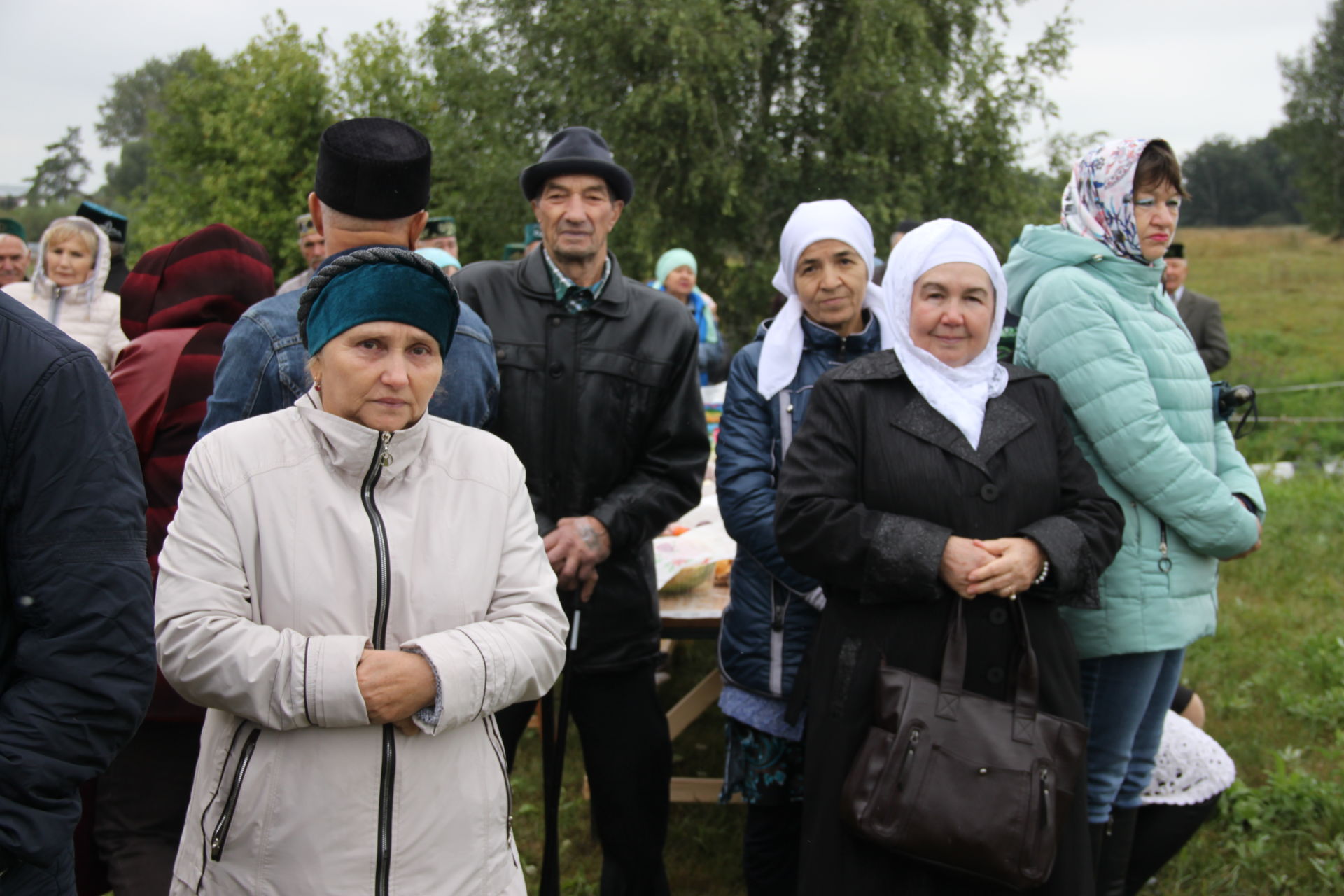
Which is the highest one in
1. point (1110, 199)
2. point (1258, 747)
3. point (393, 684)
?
point (1110, 199)

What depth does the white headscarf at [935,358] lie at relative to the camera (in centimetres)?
238

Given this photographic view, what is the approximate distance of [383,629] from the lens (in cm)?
167

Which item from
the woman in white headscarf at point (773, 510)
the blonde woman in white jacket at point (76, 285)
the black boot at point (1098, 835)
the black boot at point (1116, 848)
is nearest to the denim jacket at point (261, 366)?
the woman in white headscarf at point (773, 510)

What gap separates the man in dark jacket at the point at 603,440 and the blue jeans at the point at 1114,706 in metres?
1.10

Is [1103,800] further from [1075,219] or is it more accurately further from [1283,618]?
[1283,618]

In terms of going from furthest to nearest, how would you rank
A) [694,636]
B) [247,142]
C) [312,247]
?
[247,142] < [312,247] < [694,636]

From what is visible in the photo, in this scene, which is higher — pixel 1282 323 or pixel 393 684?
pixel 393 684

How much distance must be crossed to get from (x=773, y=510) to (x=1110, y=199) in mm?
1190

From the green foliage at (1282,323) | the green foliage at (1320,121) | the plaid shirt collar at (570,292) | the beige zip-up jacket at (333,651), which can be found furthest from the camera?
Answer: the green foliage at (1320,121)

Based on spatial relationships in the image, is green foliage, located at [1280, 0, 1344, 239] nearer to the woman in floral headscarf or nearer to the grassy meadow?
the grassy meadow

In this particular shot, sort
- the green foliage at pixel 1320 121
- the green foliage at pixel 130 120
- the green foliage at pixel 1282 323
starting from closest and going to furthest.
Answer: the green foliage at pixel 1282 323, the green foliage at pixel 1320 121, the green foliage at pixel 130 120

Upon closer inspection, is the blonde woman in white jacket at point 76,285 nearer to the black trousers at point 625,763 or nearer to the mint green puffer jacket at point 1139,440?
the black trousers at point 625,763

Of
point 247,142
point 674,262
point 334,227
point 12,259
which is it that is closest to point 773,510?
point 334,227

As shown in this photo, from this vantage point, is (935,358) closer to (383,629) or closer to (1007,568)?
(1007,568)
